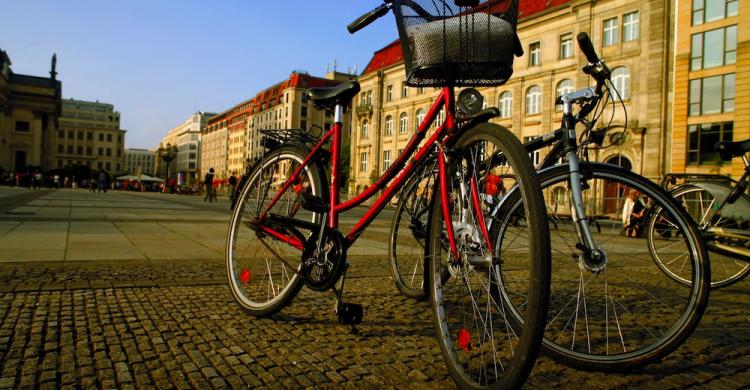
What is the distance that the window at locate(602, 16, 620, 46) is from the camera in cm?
3167

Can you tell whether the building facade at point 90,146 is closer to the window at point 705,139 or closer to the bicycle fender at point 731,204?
the window at point 705,139

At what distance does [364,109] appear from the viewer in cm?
5512

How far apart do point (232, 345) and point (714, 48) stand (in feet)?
108

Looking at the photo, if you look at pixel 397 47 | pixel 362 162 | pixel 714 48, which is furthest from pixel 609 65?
pixel 362 162

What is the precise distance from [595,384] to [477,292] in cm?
58

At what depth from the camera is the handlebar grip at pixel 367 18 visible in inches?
105

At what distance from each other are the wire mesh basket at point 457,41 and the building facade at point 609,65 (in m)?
20.9

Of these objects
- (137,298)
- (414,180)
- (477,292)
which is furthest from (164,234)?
(477,292)

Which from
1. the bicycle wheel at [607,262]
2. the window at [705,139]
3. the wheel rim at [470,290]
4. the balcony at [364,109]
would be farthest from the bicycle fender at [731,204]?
the balcony at [364,109]

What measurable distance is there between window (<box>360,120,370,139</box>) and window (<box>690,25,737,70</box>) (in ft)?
106

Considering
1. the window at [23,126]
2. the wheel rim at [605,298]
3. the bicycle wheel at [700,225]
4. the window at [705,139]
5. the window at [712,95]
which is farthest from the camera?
the window at [23,126]

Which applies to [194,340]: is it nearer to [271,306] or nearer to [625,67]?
[271,306]

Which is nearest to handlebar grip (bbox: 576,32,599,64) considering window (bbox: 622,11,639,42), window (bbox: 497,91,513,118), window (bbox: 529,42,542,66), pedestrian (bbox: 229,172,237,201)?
pedestrian (bbox: 229,172,237,201)

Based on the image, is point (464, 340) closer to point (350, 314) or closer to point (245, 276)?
point (350, 314)
